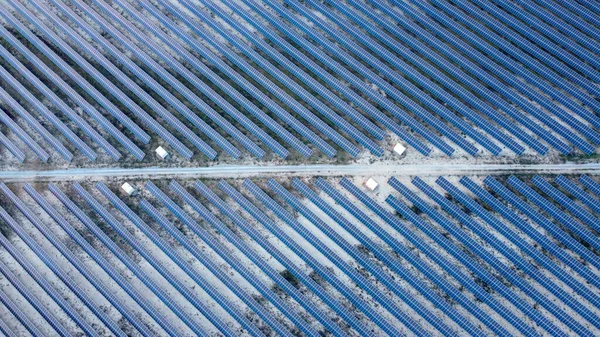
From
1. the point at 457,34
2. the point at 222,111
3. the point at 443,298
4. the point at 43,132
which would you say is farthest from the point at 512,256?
the point at 43,132

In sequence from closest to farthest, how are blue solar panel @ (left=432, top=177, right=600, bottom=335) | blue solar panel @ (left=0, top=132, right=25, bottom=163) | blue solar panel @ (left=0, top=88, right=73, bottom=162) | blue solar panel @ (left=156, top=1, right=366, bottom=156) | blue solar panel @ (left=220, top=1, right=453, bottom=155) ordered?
1. blue solar panel @ (left=432, top=177, right=600, bottom=335)
2. blue solar panel @ (left=220, top=1, right=453, bottom=155)
3. blue solar panel @ (left=156, top=1, right=366, bottom=156)
4. blue solar panel @ (left=0, top=88, right=73, bottom=162)
5. blue solar panel @ (left=0, top=132, right=25, bottom=163)

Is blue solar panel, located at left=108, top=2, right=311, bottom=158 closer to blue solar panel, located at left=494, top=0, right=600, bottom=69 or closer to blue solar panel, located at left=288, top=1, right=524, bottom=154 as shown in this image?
blue solar panel, located at left=288, top=1, right=524, bottom=154

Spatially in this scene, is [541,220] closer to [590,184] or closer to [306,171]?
[590,184]

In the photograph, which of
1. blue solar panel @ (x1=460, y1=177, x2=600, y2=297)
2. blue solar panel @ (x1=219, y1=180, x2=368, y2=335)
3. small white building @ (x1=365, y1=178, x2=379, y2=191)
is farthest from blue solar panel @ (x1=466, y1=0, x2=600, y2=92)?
blue solar panel @ (x1=219, y1=180, x2=368, y2=335)

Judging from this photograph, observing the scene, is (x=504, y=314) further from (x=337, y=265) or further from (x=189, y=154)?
(x=189, y=154)

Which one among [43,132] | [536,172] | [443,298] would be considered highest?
[536,172]

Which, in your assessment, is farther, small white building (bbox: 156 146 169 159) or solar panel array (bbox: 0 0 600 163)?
small white building (bbox: 156 146 169 159)
